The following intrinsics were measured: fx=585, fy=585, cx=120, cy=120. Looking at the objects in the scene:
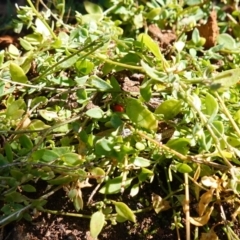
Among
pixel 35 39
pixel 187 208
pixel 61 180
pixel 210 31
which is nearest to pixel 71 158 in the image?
pixel 61 180

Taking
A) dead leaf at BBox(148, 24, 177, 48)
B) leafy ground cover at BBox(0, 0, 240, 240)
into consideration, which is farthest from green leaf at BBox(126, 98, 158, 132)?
dead leaf at BBox(148, 24, 177, 48)

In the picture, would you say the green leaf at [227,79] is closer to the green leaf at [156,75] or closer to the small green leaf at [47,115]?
the green leaf at [156,75]

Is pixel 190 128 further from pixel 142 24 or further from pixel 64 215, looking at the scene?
pixel 142 24

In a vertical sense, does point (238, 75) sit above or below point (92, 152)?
above

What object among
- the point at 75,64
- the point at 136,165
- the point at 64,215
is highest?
the point at 75,64

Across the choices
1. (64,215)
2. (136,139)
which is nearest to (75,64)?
(136,139)

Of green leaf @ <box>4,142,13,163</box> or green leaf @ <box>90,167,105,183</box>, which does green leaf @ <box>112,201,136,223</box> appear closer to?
green leaf @ <box>90,167,105,183</box>

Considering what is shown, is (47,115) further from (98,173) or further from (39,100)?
(98,173)
